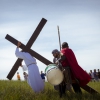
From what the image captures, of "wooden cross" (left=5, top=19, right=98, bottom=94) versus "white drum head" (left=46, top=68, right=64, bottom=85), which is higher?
"wooden cross" (left=5, top=19, right=98, bottom=94)

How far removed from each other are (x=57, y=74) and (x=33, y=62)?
4.91 feet

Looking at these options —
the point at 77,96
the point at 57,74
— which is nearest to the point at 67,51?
the point at 57,74

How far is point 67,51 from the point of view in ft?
→ 22.7

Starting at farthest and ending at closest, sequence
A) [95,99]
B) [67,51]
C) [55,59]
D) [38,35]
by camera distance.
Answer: [38,35]
[55,59]
[67,51]
[95,99]

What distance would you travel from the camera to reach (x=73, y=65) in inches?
273

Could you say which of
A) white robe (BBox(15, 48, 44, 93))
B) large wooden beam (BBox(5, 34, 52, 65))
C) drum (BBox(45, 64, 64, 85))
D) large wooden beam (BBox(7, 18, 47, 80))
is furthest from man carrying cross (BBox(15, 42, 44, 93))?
drum (BBox(45, 64, 64, 85))

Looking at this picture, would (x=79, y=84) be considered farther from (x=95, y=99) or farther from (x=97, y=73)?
(x=97, y=73)

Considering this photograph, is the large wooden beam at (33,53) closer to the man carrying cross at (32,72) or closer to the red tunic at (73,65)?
the man carrying cross at (32,72)

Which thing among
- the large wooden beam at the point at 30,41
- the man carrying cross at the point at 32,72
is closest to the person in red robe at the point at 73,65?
the man carrying cross at the point at 32,72

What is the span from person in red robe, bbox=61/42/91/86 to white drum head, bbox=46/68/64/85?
19.8 inches

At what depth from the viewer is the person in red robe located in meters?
6.91

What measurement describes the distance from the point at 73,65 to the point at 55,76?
2.60 feet

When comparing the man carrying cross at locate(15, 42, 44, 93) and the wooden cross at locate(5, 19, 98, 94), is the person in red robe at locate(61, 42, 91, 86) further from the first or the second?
the man carrying cross at locate(15, 42, 44, 93)

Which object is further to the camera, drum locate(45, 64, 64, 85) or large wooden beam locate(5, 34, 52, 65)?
large wooden beam locate(5, 34, 52, 65)
